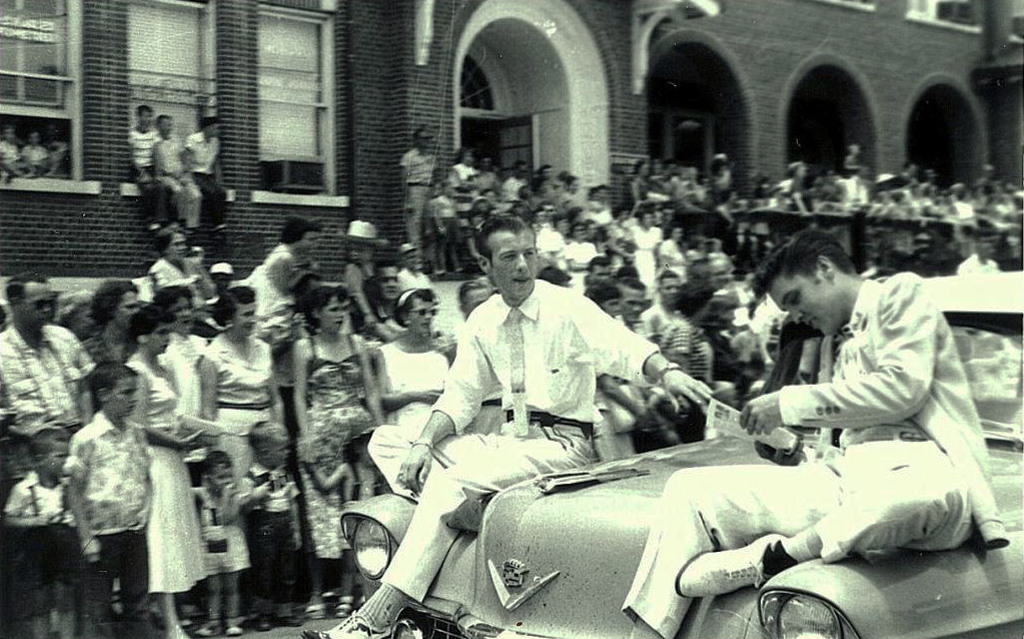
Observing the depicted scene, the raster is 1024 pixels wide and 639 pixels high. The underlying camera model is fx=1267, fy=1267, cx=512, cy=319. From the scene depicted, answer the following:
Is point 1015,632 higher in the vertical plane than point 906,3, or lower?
lower

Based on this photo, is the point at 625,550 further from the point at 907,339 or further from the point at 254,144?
the point at 254,144

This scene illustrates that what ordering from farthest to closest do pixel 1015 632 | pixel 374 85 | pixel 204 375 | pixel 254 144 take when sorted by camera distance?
pixel 374 85
pixel 254 144
pixel 204 375
pixel 1015 632

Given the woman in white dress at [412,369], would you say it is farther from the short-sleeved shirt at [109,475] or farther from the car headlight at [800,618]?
the car headlight at [800,618]

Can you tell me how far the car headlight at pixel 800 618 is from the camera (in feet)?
10.2

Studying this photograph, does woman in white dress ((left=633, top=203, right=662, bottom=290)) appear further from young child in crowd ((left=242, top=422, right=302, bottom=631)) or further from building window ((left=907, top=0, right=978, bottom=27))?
building window ((left=907, top=0, right=978, bottom=27))

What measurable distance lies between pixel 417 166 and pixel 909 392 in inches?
409

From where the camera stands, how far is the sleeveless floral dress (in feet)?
22.4

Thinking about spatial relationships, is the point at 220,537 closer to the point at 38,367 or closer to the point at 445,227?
the point at 38,367

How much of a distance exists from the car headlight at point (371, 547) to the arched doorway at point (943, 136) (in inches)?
675

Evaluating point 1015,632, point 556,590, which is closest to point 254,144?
point 556,590

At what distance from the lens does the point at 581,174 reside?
1669 centimetres

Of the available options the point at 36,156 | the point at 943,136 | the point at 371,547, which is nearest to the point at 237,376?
the point at 371,547

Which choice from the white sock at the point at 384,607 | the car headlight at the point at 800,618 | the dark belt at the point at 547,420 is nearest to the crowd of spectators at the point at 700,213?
the dark belt at the point at 547,420

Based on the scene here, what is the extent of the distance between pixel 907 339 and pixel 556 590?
127cm
